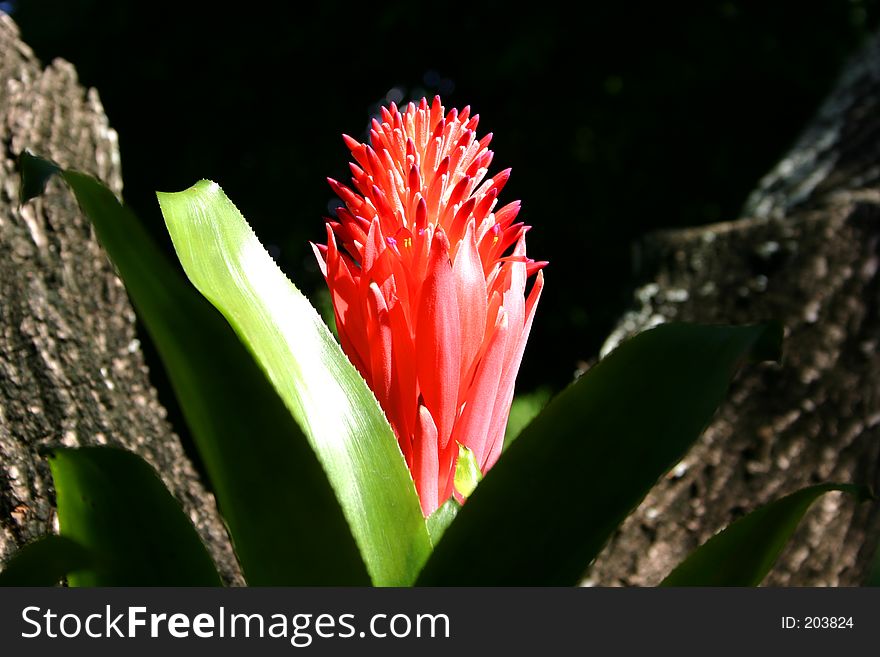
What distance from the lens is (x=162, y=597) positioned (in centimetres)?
56

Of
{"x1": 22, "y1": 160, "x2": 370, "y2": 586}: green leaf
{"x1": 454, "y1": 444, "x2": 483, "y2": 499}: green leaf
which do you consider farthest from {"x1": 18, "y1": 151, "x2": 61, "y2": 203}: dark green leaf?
{"x1": 454, "y1": 444, "x2": 483, "y2": 499}: green leaf

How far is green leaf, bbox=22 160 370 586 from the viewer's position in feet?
1.83

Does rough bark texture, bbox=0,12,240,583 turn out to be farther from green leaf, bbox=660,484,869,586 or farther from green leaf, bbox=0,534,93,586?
green leaf, bbox=660,484,869,586

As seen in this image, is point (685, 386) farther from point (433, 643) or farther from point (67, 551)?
point (67, 551)

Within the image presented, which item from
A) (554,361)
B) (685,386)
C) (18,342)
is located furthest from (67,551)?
(554,361)

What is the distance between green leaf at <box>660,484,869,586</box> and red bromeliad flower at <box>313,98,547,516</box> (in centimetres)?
19

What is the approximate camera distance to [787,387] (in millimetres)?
1562

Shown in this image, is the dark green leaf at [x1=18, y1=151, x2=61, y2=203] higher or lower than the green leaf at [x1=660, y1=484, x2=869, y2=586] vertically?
higher

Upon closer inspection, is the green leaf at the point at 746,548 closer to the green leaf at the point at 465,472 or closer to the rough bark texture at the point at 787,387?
the green leaf at the point at 465,472

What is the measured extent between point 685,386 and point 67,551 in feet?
1.35

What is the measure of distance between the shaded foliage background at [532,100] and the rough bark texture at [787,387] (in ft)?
6.30

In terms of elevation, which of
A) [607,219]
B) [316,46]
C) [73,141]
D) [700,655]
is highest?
[316,46]

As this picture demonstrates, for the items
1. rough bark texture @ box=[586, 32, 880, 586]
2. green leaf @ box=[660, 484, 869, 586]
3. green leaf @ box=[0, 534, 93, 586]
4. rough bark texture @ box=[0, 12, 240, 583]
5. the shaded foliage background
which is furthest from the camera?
the shaded foliage background

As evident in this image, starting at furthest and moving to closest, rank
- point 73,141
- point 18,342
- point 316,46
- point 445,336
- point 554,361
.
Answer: point 316,46
point 554,361
point 73,141
point 18,342
point 445,336
